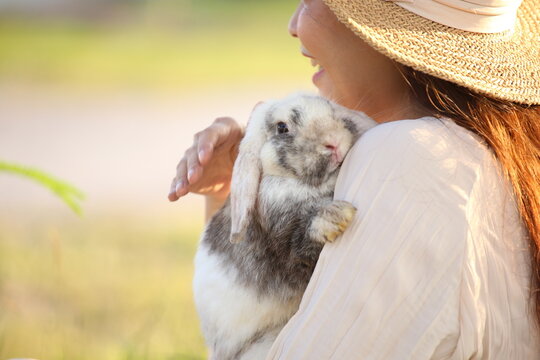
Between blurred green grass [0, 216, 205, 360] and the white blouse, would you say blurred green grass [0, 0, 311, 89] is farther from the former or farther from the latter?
the white blouse

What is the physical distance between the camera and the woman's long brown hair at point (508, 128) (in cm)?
189

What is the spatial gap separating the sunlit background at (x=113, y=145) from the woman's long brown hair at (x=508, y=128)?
145cm

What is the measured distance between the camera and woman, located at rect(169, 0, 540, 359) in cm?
180

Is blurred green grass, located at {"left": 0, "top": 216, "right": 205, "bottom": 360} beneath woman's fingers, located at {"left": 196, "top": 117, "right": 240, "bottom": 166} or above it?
beneath

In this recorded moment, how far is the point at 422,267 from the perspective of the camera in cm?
181

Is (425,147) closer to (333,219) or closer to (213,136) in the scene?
(333,219)

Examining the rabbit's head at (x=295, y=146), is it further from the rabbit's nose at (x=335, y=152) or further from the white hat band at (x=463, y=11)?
the white hat band at (x=463, y=11)

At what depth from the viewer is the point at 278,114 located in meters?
2.16

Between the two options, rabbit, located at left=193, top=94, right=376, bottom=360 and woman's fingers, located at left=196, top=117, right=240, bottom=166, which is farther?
woman's fingers, located at left=196, top=117, right=240, bottom=166

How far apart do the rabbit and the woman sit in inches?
4.1

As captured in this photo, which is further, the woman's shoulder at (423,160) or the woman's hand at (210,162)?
the woman's hand at (210,162)

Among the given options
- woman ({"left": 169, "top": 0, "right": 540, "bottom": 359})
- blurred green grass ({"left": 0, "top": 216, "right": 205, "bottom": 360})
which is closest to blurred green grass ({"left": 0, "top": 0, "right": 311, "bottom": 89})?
blurred green grass ({"left": 0, "top": 216, "right": 205, "bottom": 360})

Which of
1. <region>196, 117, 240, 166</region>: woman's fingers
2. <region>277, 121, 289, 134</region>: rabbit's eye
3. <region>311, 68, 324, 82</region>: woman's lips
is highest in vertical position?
<region>311, 68, 324, 82</region>: woman's lips

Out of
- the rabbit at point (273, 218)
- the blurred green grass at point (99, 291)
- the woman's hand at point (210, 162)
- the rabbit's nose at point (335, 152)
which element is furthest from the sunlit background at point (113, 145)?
the rabbit's nose at point (335, 152)
